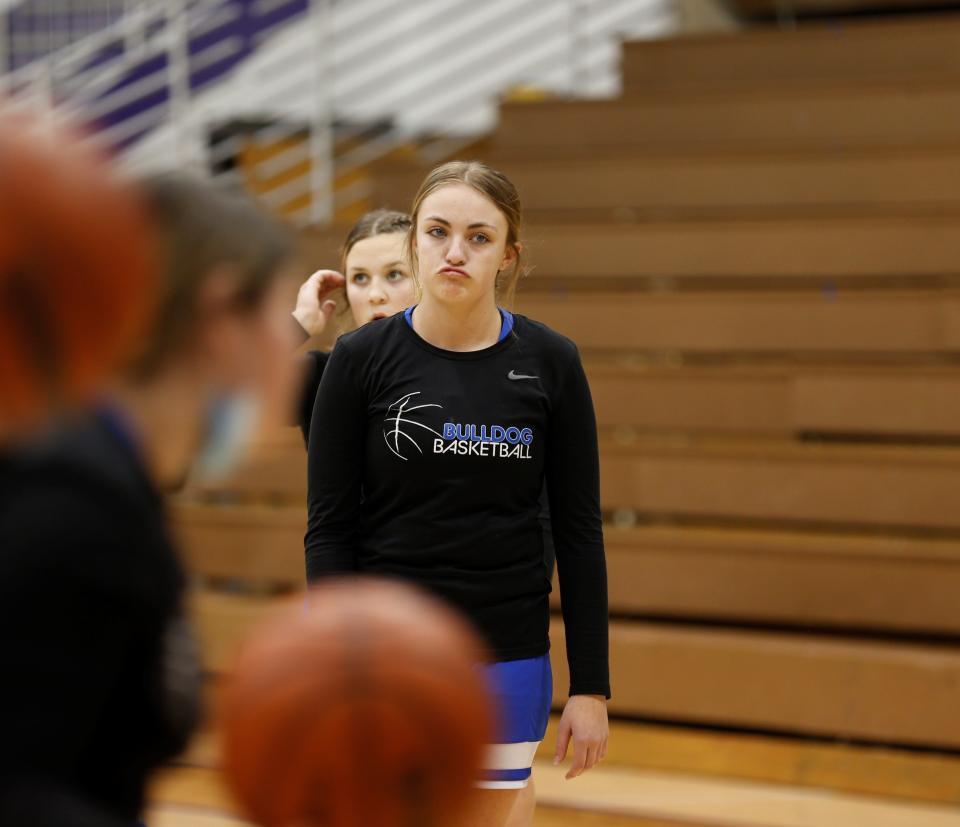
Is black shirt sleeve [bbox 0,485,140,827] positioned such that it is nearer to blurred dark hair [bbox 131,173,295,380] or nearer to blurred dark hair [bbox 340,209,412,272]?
blurred dark hair [bbox 131,173,295,380]

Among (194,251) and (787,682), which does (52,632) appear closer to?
(194,251)

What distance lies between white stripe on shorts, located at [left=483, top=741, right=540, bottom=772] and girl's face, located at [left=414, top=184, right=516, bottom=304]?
0.62 meters

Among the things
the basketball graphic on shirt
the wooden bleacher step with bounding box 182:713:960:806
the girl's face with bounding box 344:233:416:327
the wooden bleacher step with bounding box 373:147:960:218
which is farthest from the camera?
the wooden bleacher step with bounding box 373:147:960:218

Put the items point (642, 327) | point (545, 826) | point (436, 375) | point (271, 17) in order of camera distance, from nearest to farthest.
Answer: point (436, 375) < point (545, 826) < point (642, 327) < point (271, 17)

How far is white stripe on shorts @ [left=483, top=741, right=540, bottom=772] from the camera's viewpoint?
Result: 1759mm

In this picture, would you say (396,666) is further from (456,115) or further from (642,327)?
(456,115)

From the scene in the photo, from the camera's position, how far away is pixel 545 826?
9.50 ft

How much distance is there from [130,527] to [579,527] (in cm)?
106

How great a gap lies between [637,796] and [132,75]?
3944 mm

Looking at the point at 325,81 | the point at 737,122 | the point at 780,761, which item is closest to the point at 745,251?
the point at 737,122

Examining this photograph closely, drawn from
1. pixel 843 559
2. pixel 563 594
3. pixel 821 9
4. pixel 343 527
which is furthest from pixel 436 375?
pixel 821 9

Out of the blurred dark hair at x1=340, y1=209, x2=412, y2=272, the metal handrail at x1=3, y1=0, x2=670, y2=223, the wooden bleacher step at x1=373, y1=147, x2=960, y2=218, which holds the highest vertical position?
the metal handrail at x1=3, y1=0, x2=670, y2=223

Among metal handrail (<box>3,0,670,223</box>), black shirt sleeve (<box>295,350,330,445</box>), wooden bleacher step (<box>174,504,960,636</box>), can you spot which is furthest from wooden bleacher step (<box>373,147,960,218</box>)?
black shirt sleeve (<box>295,350,330,445</box>)

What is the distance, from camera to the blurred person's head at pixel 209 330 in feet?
2.75
